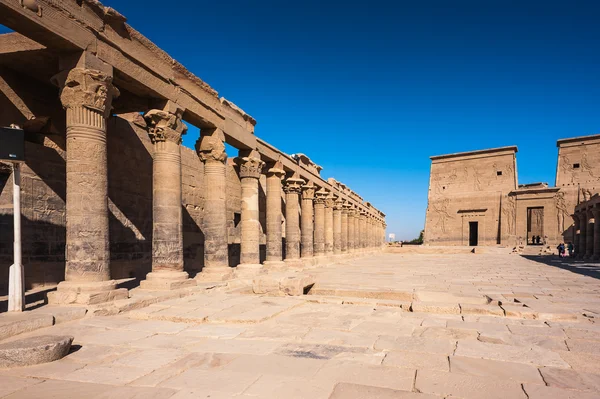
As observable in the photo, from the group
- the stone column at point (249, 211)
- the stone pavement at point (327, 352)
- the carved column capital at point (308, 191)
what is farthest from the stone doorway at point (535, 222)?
the stone pavement at point (327, 352)

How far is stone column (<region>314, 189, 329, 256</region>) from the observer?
20281 millimetres

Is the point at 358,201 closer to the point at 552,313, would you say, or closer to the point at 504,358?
the point at 552,313

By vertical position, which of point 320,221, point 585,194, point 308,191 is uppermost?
point 585,194

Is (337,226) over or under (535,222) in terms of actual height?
over

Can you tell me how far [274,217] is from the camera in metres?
15.0

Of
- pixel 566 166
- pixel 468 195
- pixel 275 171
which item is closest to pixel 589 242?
pixel 566 166

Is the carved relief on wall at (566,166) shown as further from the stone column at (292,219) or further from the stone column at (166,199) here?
the stone column at (166,199)

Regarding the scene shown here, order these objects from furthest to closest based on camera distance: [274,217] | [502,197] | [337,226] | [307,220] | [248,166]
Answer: [502,197]
[337,226]
[307,220]
[274,217]
[248,166]

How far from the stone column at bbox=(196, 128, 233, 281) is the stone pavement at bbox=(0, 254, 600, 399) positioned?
3447 mm

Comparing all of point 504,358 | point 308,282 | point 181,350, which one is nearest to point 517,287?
point 308,282

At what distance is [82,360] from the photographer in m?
3.98

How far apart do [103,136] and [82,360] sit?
14.1 ft

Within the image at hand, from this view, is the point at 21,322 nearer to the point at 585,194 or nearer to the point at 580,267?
the point at 580,267

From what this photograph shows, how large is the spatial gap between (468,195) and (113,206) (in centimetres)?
3785
